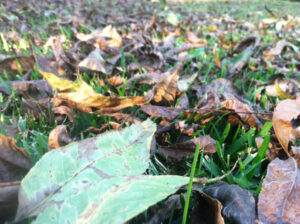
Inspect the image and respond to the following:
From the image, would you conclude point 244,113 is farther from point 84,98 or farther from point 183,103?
point 84,98

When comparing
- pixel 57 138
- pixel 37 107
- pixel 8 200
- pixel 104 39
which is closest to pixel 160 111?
pixel 57 138

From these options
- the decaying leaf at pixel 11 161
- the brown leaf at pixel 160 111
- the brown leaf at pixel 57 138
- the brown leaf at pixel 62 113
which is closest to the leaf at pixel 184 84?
the brown leaf at pixel 160 111

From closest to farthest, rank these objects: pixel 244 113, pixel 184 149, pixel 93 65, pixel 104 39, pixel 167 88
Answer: pixel 184 149 → pixel 244 113 → pixel 167 88 → pixel 93 65 → pixel 104 39

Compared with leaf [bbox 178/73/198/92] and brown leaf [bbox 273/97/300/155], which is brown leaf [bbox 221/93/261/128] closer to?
brown leaf [bbox 273/97/300/155]

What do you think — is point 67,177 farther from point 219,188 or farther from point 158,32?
point 158,32

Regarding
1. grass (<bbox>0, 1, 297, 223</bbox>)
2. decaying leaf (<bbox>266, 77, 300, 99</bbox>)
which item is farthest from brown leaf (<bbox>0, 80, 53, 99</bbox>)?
decaying leaf (<bbox>266, 77, 300, 99</bbox>)
